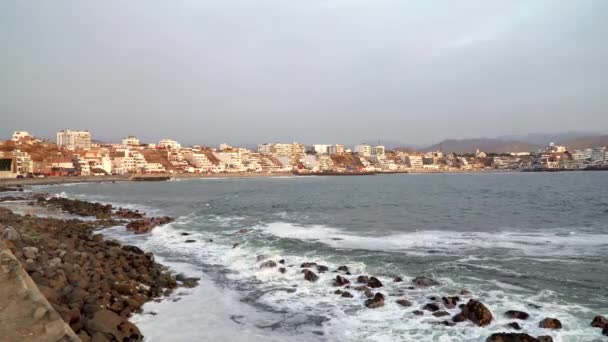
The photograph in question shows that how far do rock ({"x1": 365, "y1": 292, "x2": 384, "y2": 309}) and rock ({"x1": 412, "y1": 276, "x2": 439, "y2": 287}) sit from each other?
1584 millimetres

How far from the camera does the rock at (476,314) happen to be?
7.80m

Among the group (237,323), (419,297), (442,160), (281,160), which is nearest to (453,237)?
(419,297)

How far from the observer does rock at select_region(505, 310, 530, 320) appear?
316 inches

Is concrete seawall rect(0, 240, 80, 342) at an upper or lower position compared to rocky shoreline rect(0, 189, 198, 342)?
upper

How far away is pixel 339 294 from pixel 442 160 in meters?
186

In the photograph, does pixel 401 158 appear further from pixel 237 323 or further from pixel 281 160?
pixel 237 323

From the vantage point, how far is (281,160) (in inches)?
6122

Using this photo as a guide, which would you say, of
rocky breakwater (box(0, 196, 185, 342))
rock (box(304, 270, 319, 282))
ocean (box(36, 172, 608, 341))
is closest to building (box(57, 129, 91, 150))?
ocean (box(36, 172, 608, 341))

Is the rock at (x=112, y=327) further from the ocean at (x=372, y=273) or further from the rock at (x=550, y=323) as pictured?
the rock at (x=550, y=323)

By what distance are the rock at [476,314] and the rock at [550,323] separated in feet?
2.78

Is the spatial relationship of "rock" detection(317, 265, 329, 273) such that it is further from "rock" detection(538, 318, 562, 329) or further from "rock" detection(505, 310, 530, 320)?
"rock" detection(538, 318, 562, 329)

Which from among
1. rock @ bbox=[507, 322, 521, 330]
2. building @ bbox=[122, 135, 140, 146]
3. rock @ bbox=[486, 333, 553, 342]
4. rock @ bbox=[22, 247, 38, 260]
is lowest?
rock @ bbox=[507, 322, 521, 330]

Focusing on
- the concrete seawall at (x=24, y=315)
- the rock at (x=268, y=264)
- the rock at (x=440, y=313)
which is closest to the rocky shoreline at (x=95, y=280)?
the concrete seawall at (x=24, y=315)

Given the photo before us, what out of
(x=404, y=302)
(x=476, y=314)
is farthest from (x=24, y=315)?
(x=476, y=314)
